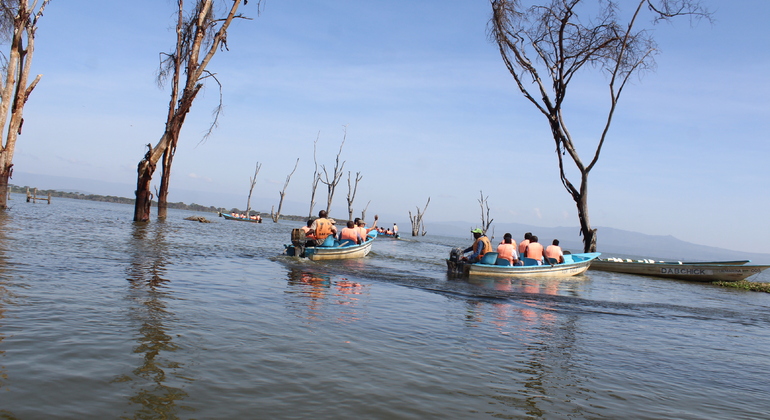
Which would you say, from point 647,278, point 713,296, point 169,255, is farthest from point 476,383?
point 647,278

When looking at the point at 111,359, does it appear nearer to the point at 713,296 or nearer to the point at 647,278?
the point at 713,296

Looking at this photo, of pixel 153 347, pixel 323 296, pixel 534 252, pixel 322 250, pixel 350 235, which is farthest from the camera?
pixel 350 235

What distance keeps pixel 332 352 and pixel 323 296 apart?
4.21 metres

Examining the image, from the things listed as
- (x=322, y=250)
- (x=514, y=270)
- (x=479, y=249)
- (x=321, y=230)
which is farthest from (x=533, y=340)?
(x=321, y=230)

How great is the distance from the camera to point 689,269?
22781 mm

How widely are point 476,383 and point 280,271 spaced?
371 inches

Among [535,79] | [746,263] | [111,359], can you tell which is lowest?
[111,359]

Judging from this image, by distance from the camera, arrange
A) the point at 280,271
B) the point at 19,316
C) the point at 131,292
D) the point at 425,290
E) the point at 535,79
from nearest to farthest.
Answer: the point at 19,316, the point at 131,292, the point at 425,290, the point at 280,271, the point at 535,79

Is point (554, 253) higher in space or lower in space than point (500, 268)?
higher

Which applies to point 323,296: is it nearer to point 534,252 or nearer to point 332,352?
point 332,352

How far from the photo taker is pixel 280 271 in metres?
13.9

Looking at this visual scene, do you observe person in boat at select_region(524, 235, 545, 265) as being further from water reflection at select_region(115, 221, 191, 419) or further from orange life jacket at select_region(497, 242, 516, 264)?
water reflection at select_region(115, 221, 191, 419)

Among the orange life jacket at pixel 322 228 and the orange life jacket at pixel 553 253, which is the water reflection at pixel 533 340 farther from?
the orange life jacket at pixel 322 228

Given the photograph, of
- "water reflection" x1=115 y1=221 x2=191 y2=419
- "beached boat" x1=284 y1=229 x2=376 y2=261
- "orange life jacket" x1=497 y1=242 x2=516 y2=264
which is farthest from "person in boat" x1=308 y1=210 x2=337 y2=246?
"water reflection" x1=115 y1=221 x2=191 y2=419
